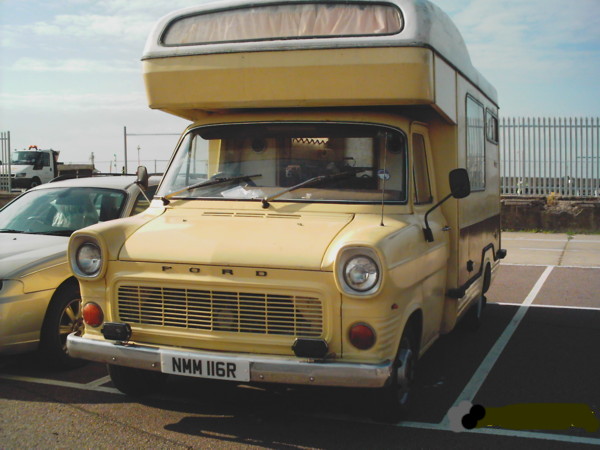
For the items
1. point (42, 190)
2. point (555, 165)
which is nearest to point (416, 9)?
point (42, 190)

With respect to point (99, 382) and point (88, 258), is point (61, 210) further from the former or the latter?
point (88, 258)

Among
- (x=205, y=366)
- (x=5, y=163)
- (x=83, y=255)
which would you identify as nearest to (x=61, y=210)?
(x=83, y=255)

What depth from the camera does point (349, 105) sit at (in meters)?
5.68

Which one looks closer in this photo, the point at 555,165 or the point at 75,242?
the point at 75,242

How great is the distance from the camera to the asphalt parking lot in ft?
16.1

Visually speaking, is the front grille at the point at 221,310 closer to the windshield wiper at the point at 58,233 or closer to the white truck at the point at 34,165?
the windshield wiper at the point at 58,233

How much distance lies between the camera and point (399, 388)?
5.05 meters

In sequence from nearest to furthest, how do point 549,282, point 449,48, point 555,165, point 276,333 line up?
point 276,333 < point 449,48 < point 549,282 < point 555,165

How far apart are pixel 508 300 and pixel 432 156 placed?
187 inches

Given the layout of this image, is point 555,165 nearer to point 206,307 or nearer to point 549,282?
point 549,282

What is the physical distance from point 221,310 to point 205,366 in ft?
1.23

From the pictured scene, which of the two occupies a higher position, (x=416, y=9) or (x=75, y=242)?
(x=416, y=9)

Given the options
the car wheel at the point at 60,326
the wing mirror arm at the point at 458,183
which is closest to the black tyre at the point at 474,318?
the wing mirror arm at the point at 458,183

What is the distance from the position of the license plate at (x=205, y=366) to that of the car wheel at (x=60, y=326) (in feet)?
6.37
